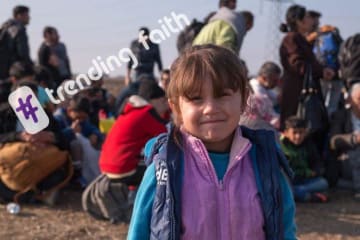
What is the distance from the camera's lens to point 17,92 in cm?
508

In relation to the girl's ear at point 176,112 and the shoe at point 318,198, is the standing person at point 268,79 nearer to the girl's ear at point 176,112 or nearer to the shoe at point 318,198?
the shoe at point 318,198

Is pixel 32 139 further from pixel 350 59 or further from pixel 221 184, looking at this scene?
pixel 221 184

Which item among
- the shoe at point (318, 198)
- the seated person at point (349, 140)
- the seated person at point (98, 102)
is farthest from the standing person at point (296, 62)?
the seated person at point (98, 102)

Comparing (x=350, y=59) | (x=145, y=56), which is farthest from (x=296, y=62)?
(x=145, y=56)

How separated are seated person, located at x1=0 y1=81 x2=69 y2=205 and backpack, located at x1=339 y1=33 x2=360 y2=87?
2.91 metres

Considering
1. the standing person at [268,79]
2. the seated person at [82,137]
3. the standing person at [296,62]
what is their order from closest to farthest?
the seated person at [82,137] < the standing person at [296,62] < the standing person at [268,79]

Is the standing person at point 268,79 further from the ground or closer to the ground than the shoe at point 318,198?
further from the ground

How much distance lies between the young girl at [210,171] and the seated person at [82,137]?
388 centimetres

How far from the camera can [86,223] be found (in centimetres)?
460

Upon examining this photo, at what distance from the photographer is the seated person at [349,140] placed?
562cm

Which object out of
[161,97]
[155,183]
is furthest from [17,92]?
[155,183]

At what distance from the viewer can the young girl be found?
162 cm

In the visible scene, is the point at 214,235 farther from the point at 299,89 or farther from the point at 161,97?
the point at 299,89

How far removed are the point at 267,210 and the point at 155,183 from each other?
0.33m
